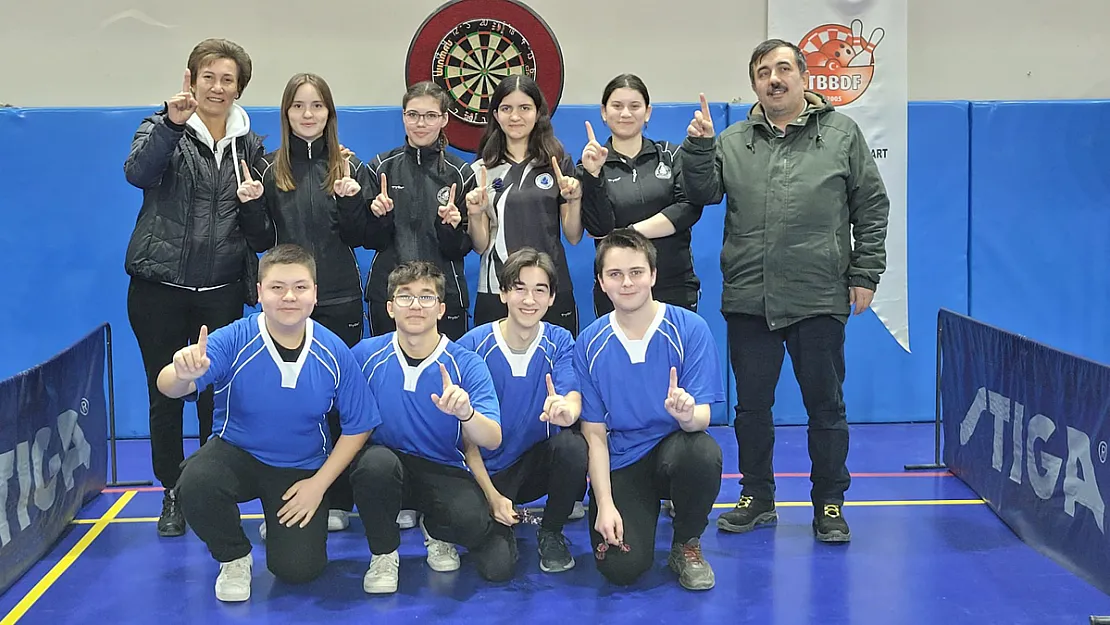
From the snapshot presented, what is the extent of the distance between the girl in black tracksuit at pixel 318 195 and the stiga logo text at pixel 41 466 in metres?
1.15

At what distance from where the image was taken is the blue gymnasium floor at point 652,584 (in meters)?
3.43

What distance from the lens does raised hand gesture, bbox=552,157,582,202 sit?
4.14 m

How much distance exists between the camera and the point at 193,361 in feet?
Answer: 11.1

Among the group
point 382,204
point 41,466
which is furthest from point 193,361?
point 41,466

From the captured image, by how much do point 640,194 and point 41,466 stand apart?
8.82 ft

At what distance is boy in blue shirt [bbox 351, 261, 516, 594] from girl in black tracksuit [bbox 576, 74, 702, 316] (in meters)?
0.81

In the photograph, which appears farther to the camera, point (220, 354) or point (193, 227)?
point (193, 227)

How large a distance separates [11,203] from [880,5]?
16.8 ft

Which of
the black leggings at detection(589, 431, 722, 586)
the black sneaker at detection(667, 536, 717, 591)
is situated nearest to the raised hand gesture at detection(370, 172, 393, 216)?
the black leggings at detection(589, 431, 722, 586)

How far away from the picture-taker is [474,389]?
369cm

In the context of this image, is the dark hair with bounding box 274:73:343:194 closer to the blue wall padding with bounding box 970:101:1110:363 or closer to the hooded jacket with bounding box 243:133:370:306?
the hooded jacket with bounding box 243:133:370:306

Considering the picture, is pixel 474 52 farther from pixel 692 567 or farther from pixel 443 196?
pixel 692 567

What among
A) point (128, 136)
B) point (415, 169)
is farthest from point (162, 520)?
point (128, 136)

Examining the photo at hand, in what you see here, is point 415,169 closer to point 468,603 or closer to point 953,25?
point 468,603
